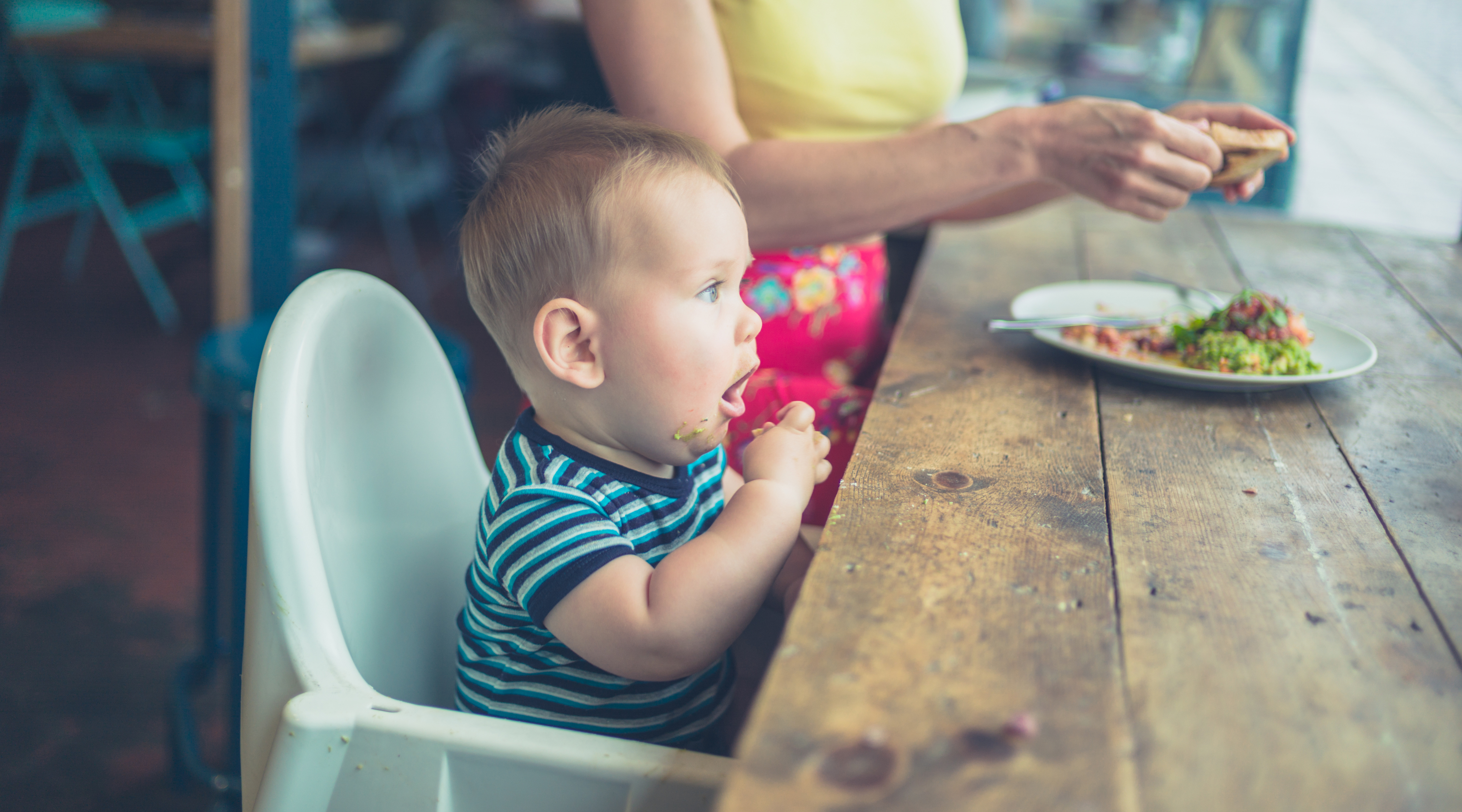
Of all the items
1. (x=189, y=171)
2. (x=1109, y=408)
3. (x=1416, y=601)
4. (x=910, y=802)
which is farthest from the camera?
(x=189, y=171)

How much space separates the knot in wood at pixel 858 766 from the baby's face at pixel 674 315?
0.35 metres

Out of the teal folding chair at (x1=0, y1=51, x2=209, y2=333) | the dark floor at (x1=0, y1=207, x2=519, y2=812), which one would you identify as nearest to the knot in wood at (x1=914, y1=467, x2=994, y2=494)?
the dark floor at (x1=0, y1=207, x2=519, y2=812)

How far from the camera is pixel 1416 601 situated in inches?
23.3

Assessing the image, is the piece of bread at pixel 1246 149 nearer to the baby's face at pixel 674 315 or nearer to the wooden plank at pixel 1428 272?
the wooden plank at pixel 1428 272

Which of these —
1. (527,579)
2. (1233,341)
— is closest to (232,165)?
(527,579)

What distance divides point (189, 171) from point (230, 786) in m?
4.01

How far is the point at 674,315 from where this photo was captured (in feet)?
2.38

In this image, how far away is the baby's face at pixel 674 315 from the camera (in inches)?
28.3

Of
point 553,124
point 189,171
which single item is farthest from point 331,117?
point 553,124

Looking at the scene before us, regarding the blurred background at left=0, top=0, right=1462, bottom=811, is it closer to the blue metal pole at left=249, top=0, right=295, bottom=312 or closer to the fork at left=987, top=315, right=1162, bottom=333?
the blue metal pole at left=249, top=0, right=295, bottom=312

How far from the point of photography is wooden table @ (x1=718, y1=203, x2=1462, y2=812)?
44cm

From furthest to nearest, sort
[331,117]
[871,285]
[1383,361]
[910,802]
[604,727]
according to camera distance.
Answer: [331,117]
[871,285]
[1383,361]
[604,727]
[910,802]

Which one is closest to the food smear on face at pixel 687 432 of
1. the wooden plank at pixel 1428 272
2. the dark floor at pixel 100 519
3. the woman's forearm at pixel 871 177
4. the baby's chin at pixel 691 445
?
the baby's chin at pixel 691 445

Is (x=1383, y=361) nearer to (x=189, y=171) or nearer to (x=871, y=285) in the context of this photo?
(x=871, y=285)
